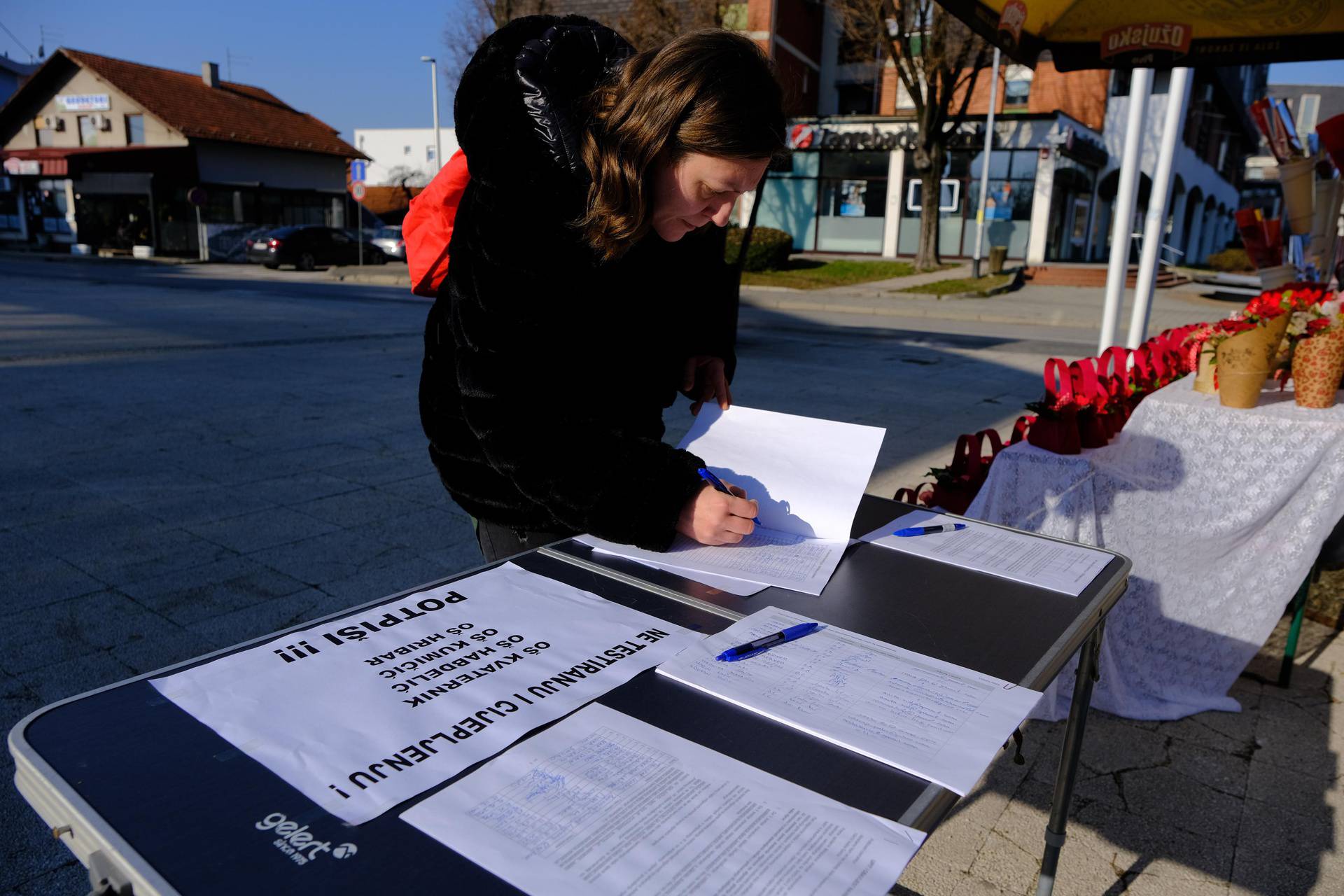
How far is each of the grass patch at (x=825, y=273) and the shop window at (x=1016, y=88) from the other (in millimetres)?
5744

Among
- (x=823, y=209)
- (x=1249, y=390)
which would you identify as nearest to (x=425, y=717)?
(x=1249, y=390)

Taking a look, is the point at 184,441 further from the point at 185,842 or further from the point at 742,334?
the point at 742,334

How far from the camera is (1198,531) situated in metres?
→ 2.89

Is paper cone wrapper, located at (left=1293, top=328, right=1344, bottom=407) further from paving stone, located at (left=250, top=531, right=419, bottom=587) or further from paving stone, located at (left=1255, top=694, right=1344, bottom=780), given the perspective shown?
paving stone, located at (left=250, top=531, right=419, bottom=587)

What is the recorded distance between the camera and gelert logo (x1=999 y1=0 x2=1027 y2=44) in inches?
138

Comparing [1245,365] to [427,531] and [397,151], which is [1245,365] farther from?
[397,151]

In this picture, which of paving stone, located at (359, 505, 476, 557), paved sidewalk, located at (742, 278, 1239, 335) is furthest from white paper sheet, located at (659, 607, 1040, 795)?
paved sidewalk, located at (742, 278, 1239, 335)

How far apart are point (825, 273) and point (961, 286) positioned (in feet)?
14.2

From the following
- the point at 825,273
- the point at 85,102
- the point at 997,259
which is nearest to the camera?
the point at 997,259

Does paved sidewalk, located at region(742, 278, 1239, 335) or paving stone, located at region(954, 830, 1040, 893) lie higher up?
paved sidewalk, located at region(742, 278, 1239, 335)

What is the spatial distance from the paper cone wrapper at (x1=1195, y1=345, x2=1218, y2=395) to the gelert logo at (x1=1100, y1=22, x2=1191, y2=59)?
1.42 meters

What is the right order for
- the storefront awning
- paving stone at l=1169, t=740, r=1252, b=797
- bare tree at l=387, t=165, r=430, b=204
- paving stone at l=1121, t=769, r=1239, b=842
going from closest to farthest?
paving stone at l=1121, t=769, r=1239, b=842
paving stone at l=1169, t=740, r=1252, b=797
the storefront awning
bare tree at l=387, t=165, r=430, b=204

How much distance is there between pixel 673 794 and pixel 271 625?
270 centimetres

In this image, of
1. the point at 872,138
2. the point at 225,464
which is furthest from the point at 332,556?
the point at 872,138
